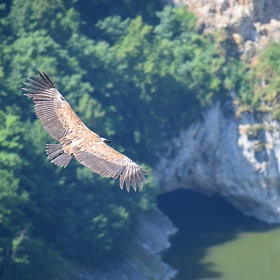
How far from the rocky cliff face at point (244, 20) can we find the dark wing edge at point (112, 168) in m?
26.5

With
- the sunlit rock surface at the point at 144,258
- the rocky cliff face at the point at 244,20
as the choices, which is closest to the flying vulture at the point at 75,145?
the sunlit rock surface at the point at 144,258

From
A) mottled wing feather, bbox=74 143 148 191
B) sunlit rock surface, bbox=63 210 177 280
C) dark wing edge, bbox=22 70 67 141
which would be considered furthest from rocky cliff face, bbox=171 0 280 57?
mottled wing feather, bbox=74 143 148 191

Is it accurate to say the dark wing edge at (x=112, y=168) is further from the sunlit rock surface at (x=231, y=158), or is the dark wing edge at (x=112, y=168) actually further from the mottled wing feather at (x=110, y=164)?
the sunlit rock surface at (x=231, y=158)

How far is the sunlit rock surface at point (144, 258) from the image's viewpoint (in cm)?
3944

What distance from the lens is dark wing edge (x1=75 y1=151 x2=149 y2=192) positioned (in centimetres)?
2048

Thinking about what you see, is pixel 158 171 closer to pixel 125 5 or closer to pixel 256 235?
pixel 256 235

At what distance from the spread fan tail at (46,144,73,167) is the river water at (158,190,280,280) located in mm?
20342

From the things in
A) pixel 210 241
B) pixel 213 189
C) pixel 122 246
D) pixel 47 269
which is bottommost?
pixel 47 269

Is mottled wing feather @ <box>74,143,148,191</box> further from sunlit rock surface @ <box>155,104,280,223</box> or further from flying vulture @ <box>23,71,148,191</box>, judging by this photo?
sunlit rock surface @ <box>155,104,280,223</box>

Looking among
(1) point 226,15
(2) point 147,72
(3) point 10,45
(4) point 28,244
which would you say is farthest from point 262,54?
(4) point 28,244

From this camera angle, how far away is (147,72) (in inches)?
1764

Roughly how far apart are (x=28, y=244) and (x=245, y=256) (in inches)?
419

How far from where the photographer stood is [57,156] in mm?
20891

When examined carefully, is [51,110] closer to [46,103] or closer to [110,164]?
[46,103]
